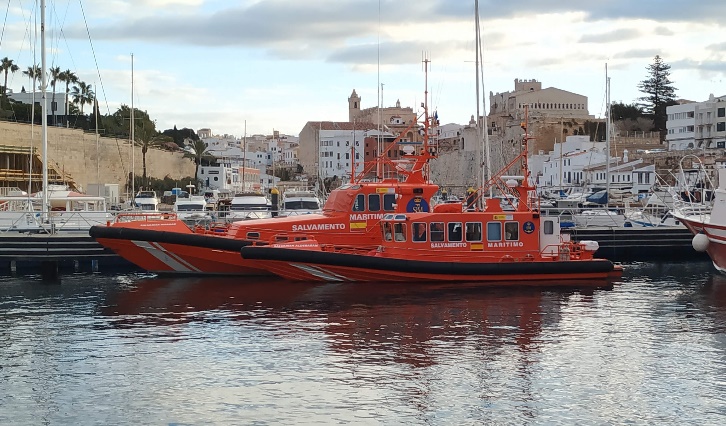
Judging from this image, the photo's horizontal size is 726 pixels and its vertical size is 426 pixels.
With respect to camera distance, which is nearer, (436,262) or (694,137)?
(436,262)

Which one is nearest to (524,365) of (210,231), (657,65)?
(210,231)

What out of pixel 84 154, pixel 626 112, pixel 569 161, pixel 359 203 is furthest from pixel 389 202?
pixel 626 112

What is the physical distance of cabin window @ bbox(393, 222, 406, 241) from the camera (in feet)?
77.0

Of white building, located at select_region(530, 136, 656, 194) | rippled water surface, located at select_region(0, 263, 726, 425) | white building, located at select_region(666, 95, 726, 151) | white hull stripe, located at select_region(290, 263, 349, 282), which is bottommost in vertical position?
rippled water surface, located at select_region(0, 263, 726, 425)

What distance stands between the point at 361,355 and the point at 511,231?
9140mm

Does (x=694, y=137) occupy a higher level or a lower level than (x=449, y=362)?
higher

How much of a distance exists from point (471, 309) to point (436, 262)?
3263 millimetres

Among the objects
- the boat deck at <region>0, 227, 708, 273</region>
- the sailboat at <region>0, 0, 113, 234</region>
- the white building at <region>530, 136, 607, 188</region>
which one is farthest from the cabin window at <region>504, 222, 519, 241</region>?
the white building at <region>530, 136, 607, 188</region>

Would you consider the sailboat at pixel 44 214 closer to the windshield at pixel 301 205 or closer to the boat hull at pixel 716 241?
the windshield at pixel 301 205

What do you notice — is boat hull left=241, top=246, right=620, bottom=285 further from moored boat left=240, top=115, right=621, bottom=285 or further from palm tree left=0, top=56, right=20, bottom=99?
palm tree left=0, top=56, right=20, bottom=99

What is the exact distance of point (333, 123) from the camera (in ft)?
408

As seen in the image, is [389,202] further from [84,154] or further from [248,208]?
[84,154]

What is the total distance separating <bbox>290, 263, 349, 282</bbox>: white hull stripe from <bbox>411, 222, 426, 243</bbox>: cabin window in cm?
217

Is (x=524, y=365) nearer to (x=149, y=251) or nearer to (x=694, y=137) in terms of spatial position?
(x=149, y=251)
